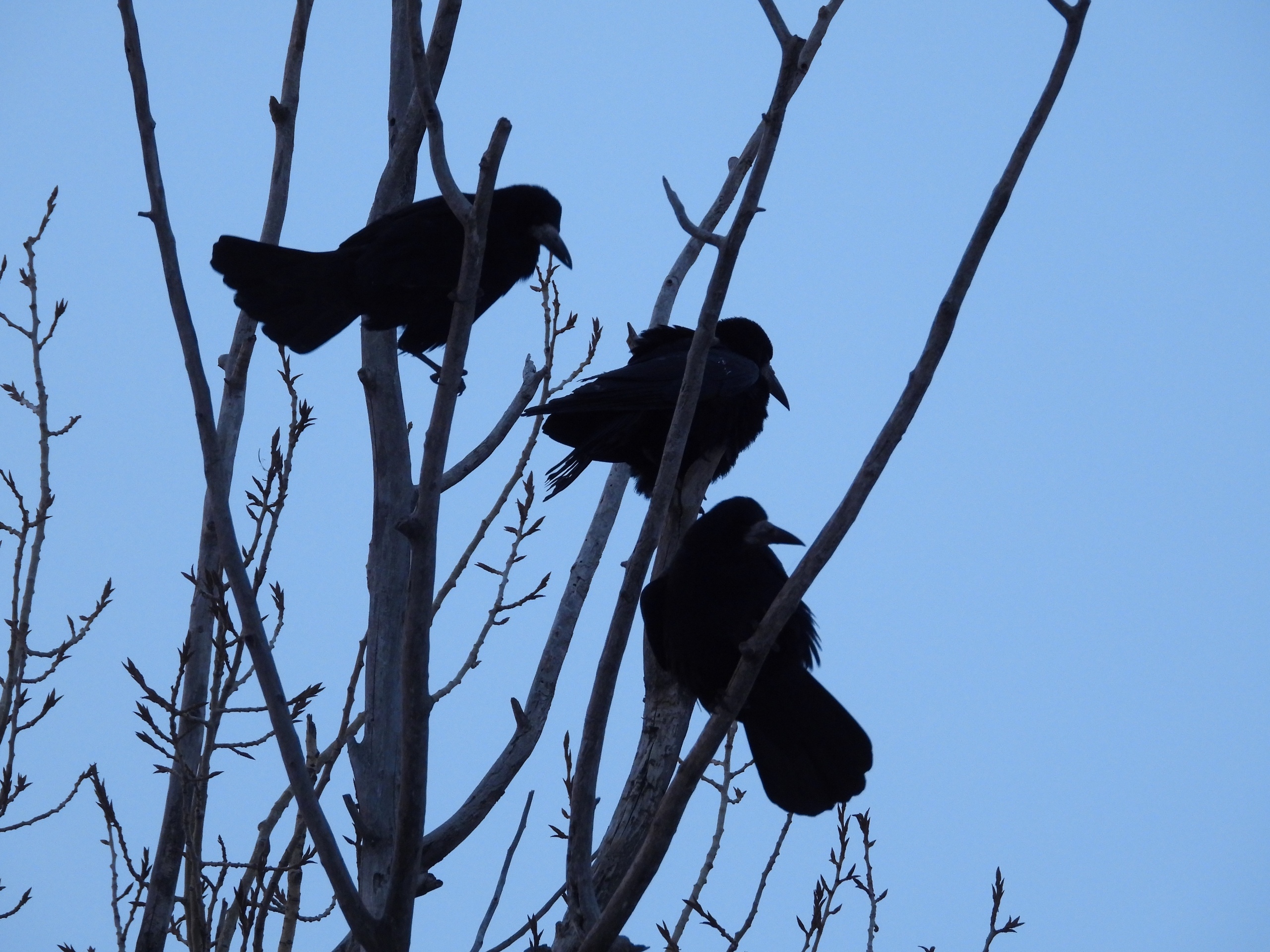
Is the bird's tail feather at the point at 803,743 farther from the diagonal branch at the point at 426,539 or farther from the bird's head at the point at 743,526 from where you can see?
the diagonal branch at the point at 426,539

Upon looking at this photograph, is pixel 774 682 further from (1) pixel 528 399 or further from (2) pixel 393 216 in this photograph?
(2) pixel 393 216

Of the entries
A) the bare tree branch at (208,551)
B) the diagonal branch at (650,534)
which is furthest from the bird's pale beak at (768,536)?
the bare tree branch at (208,551)

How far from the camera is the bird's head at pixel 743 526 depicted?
4051 mm

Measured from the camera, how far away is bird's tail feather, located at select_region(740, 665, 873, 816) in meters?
3.39

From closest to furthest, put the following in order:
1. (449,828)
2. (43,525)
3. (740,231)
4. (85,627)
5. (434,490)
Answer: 1. (434,490)
2. (740,231)
3. (449,828)
4. (43,525)
5. (85,627)

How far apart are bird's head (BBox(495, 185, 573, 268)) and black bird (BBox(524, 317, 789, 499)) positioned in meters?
0.55

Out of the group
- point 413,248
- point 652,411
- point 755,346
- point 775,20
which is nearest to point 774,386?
point 755,346

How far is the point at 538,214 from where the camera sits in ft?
17.5

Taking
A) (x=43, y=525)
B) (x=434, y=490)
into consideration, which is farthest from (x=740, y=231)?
(x=43, y=525)

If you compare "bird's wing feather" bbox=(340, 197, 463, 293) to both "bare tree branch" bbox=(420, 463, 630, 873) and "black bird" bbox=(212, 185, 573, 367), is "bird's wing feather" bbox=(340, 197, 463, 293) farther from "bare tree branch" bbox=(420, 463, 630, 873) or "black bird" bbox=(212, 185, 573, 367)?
"bare tree branch" bbox=(420, 463, 630, 873)

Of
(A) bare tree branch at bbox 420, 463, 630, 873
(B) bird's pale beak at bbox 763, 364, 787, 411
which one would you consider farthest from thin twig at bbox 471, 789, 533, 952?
(B) bird's pale beak at bbox 763, 364, 787, 411

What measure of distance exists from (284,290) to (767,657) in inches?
92.7

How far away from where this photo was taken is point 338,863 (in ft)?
8.07

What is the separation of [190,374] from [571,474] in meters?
2.48
